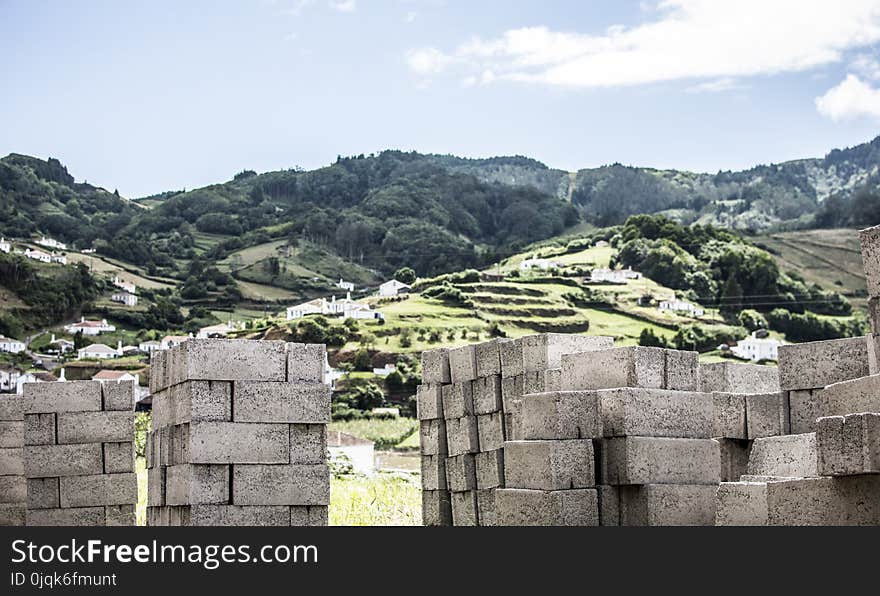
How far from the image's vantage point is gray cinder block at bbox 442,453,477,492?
18.5 m

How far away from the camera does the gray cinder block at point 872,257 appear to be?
8688 millimetres

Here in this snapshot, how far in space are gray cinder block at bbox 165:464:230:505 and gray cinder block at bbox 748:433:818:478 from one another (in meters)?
5.16


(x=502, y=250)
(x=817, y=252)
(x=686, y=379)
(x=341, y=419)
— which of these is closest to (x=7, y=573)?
(x=686, y=379)

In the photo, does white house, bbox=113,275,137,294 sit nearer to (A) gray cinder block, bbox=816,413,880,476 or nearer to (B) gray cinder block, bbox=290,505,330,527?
(B) gray cinder block, bbox=290,505,330,527

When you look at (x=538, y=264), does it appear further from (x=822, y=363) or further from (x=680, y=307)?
(x=822, y=363)

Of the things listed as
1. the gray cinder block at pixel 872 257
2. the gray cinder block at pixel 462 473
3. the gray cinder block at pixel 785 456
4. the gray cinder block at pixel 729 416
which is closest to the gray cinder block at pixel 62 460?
the gray cinder block at pixel 462 473

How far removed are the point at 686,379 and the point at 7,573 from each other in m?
6.43

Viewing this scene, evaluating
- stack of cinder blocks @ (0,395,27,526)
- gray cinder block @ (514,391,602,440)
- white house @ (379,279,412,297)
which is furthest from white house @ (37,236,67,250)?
gray cinder block @ (514,391,602,440)

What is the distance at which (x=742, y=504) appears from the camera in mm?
10195

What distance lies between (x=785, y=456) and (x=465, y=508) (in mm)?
7885

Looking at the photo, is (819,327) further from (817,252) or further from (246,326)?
(246,326)

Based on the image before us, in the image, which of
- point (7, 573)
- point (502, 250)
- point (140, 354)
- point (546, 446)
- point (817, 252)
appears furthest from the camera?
point (502, 250)

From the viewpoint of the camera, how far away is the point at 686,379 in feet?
39.2

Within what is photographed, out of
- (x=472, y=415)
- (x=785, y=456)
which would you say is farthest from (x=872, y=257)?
(x=472, y=415)
